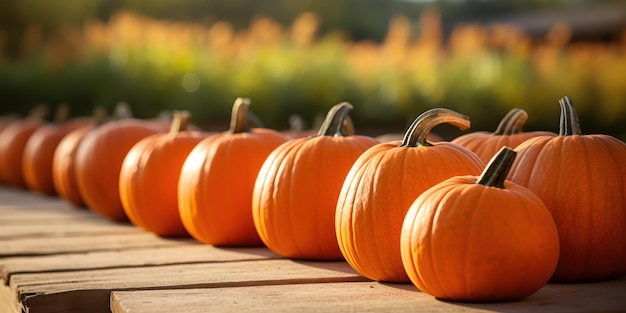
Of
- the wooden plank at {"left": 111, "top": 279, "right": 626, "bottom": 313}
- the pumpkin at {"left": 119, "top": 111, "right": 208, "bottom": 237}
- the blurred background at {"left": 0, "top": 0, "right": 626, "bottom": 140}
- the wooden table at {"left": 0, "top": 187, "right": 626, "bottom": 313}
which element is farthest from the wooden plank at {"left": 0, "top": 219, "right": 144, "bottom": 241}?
the blurred background at {"left": 0, "top": 0, "right": 626, "bottom": 140}

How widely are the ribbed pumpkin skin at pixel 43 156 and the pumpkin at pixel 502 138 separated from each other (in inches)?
112

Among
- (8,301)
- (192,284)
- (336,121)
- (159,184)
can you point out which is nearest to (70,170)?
(159,184)

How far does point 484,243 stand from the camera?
1.90 metres

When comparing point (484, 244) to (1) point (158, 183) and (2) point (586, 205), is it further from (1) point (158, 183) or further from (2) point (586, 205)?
(1) point (158, 183)

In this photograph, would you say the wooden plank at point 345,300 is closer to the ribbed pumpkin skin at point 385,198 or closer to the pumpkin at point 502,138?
the ribbed pumpkin skin at point 385,198

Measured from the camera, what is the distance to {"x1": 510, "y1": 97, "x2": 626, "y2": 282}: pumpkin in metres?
2.16

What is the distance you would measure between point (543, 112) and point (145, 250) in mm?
5082

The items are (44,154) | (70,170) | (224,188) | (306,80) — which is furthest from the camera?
(306,80)

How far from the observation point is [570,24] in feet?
48.9

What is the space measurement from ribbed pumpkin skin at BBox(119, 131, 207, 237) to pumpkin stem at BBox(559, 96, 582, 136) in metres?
1.41

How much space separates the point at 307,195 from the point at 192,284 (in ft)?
1.60

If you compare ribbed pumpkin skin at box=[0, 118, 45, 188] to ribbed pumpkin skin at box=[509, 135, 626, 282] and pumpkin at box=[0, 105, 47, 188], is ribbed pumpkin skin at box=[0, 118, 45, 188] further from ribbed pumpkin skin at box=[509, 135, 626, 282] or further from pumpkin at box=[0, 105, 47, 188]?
ribbed pumpkin skin at box=[509, 135, 626, 282]

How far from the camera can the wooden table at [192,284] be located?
1.91 metres

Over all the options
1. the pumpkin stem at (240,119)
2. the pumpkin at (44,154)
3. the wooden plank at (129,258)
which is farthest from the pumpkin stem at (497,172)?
the pumpkin at (44,154)
